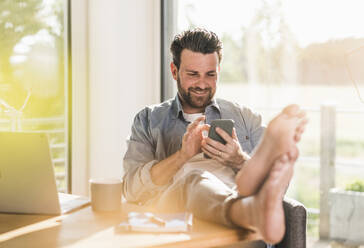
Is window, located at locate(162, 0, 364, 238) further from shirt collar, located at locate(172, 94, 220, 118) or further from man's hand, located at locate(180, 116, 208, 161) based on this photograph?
man's hand, located at locate(180, 116, 208, 161)

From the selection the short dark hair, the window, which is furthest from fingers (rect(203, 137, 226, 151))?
the window

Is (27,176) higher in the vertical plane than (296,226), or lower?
higher

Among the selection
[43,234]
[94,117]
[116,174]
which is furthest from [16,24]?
[43,234]

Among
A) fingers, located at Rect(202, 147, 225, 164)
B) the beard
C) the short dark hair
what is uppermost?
the short dark hair

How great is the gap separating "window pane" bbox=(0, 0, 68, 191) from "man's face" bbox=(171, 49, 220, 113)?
1143 millimetres

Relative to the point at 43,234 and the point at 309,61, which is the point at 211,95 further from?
the point at 43,234

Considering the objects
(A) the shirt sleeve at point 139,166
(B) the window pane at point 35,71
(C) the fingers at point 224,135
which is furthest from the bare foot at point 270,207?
(B) the window pane at point 35,71

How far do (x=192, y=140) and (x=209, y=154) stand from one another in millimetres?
82

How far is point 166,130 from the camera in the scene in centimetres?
219

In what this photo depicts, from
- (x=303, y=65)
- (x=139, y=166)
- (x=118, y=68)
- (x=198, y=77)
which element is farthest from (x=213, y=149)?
(x=118, y=68)

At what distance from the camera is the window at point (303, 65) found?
2365 mm

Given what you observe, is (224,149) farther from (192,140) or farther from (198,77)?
(198,77)

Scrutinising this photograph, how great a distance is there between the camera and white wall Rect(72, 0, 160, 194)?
122 inches

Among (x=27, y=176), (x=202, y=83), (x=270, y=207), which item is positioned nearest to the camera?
(x=270, y=207)
